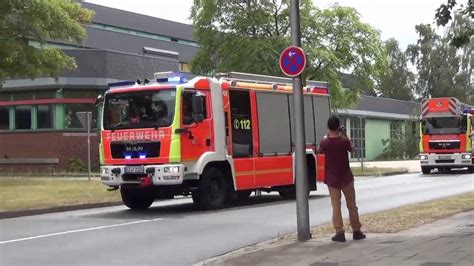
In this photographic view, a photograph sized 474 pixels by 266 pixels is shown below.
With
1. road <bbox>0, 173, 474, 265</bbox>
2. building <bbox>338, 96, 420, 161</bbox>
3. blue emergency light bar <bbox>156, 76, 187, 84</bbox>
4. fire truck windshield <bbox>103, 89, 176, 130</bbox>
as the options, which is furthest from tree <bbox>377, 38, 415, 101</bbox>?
fire truck windshield <bbox>103, 89, 176, 130</bbox>

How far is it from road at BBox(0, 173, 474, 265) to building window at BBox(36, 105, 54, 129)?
18.7m

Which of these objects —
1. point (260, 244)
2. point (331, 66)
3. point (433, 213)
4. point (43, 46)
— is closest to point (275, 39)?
point (331, 66)

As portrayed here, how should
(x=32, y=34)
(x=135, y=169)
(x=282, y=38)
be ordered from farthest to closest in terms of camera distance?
(x=282, y=38) → (x=32, y=34) → (x=135, y=169)

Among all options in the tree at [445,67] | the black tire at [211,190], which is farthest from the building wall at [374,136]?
the black tire at [211,190]

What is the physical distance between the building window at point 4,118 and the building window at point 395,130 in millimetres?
35761

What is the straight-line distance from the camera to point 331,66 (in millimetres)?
31000

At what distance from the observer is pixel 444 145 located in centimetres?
3112

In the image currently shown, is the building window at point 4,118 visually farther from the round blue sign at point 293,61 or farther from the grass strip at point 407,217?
the round blue sign at point 293,61

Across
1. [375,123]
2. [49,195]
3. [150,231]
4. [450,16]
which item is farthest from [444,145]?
[375,123]

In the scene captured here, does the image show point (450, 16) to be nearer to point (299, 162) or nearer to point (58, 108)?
point (299, 162)

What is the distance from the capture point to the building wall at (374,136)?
5825cm

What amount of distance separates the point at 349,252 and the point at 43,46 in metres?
21.8

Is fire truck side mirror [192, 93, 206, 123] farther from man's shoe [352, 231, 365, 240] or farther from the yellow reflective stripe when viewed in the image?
man's shoe [352, 231, 365, 240]

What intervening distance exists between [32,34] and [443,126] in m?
19.1
